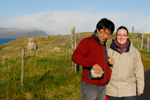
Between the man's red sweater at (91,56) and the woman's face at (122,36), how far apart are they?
428mm

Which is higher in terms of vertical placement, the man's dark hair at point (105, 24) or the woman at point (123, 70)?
the man's dark hair at point (105, 24)

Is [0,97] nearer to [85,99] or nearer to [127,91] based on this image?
[85,99]

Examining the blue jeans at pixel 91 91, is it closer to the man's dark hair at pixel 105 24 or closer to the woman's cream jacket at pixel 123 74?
the woman's cream jacket at pixel 123 74

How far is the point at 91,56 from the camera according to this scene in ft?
8.43

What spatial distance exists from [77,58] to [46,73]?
5.92 m

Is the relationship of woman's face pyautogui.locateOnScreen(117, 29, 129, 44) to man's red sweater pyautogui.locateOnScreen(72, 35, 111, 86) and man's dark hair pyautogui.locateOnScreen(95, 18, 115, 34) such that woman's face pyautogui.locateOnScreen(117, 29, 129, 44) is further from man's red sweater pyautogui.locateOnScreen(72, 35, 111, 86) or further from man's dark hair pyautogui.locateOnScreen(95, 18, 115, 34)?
man's red sweater pyautogui.locateOnScreen(72, 35, 111, 86)

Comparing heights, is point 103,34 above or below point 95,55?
above

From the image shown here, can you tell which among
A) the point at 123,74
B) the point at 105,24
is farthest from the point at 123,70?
the point at 105,24

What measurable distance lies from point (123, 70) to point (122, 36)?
1.84ft

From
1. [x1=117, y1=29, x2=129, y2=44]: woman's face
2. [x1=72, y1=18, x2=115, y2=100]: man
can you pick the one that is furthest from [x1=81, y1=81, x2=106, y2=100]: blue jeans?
[x1=117, y1=29, x2=129, y2=44]: woman's face

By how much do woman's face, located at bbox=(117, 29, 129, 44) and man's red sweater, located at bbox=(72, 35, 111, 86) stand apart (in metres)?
0.43

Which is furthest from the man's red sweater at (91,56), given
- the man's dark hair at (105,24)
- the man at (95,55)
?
the man's dark hair at (105,24)

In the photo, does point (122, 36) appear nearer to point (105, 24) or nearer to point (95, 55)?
point (105, 24)

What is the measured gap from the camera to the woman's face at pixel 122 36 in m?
2.83
